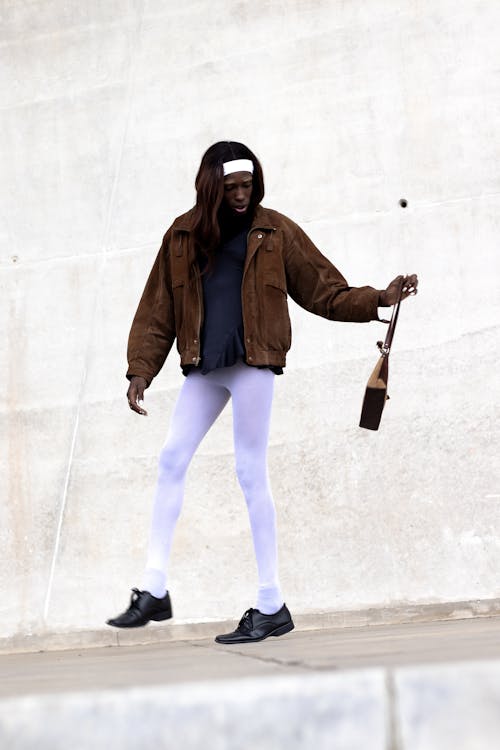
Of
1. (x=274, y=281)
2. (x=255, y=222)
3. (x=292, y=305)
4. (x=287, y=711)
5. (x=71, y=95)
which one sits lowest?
(x=287, y=711)

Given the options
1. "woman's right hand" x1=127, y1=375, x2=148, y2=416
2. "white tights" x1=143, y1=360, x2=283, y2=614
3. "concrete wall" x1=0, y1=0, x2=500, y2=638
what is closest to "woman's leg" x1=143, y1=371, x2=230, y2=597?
"white tights" x1=143, y1=360, x2=283, y2=614

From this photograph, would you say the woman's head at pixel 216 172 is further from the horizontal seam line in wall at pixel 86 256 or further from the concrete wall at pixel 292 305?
the horizontal seam line in wall at pixel 86 256

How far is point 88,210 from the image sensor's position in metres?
6.82

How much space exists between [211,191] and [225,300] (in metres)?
0.32

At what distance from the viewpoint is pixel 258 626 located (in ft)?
11.1

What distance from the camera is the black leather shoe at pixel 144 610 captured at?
10.2 ft

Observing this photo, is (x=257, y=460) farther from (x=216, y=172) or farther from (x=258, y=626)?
(x=216, y=172)

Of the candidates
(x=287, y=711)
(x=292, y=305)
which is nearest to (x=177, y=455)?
(x=287, y=711)

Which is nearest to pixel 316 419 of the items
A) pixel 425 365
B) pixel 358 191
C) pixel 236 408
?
pixel 425 365

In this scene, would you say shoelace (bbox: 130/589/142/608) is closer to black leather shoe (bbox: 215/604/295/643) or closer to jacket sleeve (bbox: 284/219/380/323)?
black leather shoe (bbox: 215/604/295/643)

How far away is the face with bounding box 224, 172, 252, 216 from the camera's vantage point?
3.39 m

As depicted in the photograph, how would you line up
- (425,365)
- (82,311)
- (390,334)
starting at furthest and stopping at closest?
(82,311), (425,365), (390,334)

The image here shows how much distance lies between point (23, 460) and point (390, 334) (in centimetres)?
377

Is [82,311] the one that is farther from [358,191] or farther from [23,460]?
[358,191]
